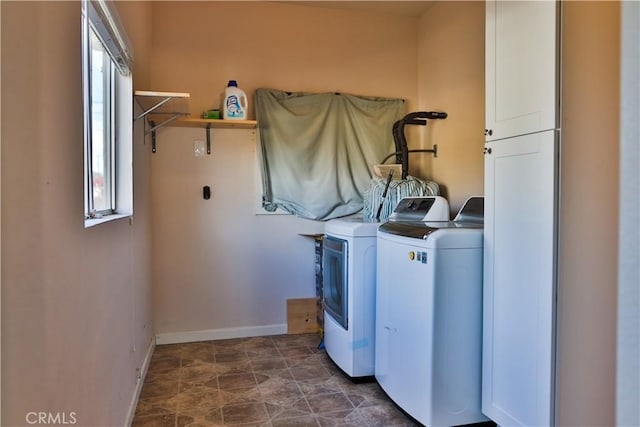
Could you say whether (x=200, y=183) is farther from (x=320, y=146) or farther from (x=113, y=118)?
(x=113, y=118)

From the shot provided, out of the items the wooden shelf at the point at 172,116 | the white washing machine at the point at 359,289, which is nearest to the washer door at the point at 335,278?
the white washing machine at the point at 359,289

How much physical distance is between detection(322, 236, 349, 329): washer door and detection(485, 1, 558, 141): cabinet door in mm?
1125

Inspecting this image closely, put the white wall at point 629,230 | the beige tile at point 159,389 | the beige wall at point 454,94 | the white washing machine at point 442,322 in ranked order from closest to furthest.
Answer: the white wall at point 629,230 < the white washing machine at point 442,322 < the beige tile at point 159,389 < the beige wall at point 454,94

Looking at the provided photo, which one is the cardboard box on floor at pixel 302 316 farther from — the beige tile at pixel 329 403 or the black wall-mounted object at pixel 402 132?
the black wall-mounted object at pixel 402 132

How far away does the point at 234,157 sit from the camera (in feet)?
10.8

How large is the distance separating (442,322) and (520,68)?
1125 mm

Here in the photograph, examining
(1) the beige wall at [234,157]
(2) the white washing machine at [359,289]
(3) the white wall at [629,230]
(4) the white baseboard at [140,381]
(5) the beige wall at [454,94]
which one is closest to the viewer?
(3) the white wall at [629,230]

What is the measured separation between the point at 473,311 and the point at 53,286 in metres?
1.68

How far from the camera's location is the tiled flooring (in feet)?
6.88

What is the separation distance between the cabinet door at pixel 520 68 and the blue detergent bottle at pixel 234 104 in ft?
5.97

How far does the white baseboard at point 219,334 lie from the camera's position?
3182mm

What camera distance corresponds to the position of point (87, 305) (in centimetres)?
130

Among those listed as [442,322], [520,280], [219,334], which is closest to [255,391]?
[219,334]

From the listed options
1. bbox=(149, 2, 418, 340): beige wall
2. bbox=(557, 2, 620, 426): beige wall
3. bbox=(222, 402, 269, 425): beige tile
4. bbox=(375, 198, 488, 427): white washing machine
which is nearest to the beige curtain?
bbox=(149, 2, 418, 340): beige wall
